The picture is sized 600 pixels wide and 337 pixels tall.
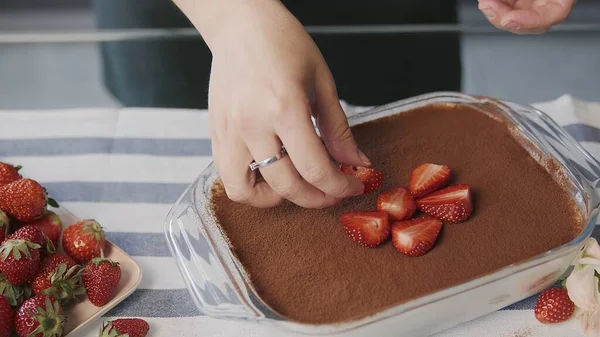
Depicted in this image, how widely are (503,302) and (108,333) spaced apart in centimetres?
74

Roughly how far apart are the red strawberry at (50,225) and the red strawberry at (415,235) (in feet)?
2.32

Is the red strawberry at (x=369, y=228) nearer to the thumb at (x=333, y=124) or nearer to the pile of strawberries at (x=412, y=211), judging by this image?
the pile of strawberries at (x=412, y=211)

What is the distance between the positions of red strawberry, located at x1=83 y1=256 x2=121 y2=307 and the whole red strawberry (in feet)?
0.60

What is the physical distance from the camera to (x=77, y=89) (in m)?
2.01

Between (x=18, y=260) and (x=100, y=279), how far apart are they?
0.50 feet

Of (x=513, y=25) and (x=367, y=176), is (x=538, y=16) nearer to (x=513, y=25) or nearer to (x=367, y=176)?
(x=513, y=25)

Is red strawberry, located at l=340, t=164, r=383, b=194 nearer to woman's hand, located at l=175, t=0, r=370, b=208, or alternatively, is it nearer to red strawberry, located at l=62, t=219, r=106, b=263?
woman's hand, located at l=175, t=0, r=370, b=208

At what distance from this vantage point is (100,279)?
1.42m

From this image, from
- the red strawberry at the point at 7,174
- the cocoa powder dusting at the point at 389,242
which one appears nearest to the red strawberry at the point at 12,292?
the red strawberry at the point at 7,174

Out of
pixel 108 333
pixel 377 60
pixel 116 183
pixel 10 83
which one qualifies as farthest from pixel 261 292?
pixel 10 83

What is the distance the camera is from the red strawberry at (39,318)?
1335 millimetres

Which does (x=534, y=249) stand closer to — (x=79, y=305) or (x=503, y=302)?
(x=503, y=302)

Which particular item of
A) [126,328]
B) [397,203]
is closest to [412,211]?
[397,203]

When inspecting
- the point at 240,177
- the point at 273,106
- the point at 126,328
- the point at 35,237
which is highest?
the point at 273,106
